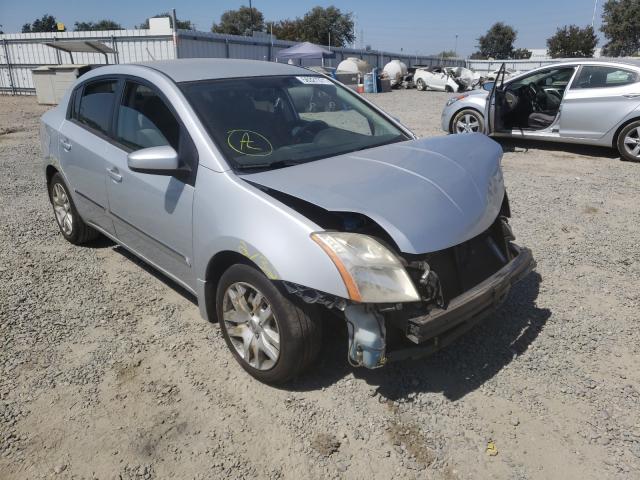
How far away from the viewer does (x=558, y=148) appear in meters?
9.39

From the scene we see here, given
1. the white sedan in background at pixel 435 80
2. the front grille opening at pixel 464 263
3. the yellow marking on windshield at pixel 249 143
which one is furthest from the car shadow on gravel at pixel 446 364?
the white sedan in background at pixel 435 80

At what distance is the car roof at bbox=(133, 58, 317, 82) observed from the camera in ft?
10.9

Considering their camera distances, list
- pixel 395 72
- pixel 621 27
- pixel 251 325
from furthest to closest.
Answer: pixel 621 27 → pixel 395 72 → pixel 251 325

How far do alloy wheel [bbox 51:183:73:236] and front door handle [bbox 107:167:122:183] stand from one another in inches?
48.2

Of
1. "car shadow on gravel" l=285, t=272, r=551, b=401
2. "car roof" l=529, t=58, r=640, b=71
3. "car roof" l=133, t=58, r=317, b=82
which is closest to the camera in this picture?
"car shadow on gravel" l=285, t=272, r=551, b=401

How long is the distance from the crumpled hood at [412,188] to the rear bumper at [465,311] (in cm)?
29

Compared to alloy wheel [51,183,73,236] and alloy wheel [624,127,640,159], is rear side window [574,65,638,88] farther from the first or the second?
alloy wheel [51,183,73,236]

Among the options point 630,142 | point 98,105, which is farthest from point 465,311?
point 630,142

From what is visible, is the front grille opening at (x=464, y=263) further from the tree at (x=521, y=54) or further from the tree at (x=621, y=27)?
the tree at (x=521, y=54)

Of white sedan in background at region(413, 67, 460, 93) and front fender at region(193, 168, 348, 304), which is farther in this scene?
white sedan in background at region(413, 67, 460, 93)

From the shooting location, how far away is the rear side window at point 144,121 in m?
3.14

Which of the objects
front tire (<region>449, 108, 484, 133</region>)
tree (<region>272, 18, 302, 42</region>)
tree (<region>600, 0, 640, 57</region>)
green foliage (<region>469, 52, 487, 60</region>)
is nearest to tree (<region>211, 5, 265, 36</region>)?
tree (<region>272, 18, 302, 42</region>)

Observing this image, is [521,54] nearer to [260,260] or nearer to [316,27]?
[316,27]

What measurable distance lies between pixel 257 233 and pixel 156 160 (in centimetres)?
81
